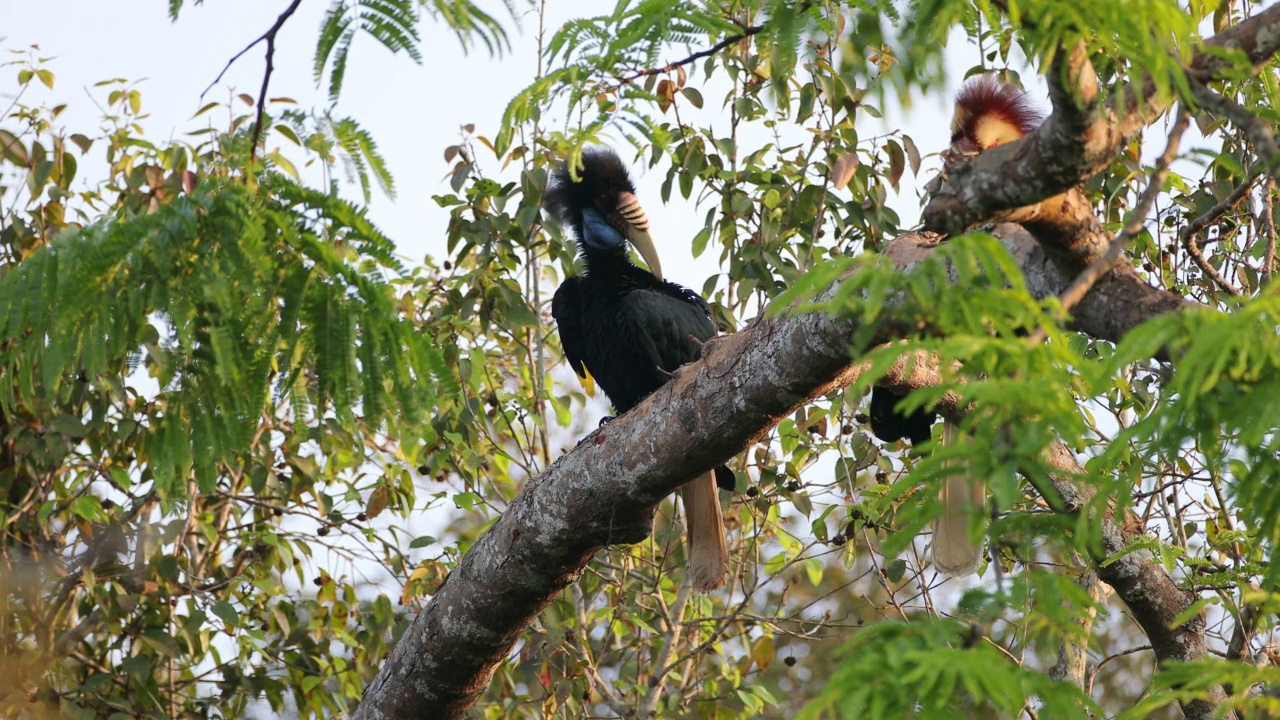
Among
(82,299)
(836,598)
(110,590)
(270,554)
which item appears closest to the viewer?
(82,299)

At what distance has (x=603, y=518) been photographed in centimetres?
252

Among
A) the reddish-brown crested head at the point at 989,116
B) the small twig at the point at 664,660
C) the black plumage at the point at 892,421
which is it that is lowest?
the small twig at the point at 664,660

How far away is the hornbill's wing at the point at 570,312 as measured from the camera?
4.05m

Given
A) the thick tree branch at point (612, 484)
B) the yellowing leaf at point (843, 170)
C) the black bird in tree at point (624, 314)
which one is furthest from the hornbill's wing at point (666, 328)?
the thick tree branch at point (612, 484)

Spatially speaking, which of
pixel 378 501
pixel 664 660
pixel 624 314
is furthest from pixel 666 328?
pixel 378 501

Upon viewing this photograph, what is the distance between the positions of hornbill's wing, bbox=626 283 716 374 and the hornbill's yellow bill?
0.31 m

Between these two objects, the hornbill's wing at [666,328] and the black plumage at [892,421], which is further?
the hornbill's wing at [666,328]

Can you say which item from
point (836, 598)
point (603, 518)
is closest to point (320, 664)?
point (603, 518)

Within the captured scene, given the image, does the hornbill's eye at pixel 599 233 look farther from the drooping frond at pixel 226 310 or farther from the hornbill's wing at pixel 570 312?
the drooping frond at pixel 226 310

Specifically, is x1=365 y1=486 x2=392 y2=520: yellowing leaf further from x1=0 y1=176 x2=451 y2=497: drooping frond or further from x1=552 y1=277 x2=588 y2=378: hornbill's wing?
x1=0 y1=176 x2=451 y2=497: drooping frond

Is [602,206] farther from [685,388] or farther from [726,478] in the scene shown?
[685,388]

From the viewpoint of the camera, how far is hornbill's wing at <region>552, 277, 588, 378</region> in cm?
405

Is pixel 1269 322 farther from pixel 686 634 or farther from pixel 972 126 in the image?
pixel 686 634

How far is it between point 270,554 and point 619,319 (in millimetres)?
1396
